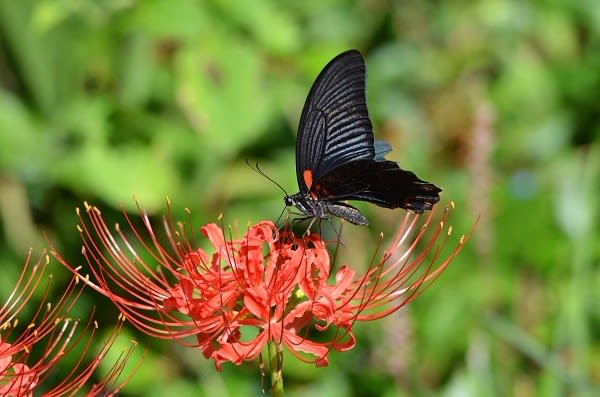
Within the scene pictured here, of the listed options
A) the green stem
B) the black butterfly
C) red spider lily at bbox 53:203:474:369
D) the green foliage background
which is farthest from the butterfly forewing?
the green foliage background

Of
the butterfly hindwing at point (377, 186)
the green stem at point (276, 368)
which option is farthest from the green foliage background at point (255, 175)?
the green stem at point (276, 368)

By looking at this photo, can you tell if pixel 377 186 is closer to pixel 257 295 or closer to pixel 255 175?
pixel 257 295

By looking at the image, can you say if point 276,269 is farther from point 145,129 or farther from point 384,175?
point 145,129

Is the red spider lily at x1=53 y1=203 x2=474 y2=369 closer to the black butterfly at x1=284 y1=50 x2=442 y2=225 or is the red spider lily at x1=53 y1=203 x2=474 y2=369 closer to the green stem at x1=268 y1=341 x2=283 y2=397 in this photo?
the green stem at x1=268 y1=341 x2=283 y2=397

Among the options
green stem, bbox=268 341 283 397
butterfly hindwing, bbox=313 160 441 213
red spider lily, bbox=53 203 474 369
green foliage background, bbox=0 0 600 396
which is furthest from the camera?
green foliage background, bbox=0 0 600 396

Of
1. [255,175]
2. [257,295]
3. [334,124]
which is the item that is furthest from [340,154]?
[255,175]

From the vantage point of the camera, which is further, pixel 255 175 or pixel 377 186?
pixel 255 175
